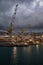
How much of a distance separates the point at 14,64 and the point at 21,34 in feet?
366

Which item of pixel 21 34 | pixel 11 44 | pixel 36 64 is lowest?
pixel 36 64

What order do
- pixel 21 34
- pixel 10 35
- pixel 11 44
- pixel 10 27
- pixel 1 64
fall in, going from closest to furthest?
pixel 1 64, pixel 11 44, pixel 10 27, pixel 10 35, pixel 21 34

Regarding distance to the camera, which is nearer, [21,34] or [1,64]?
[1,64]

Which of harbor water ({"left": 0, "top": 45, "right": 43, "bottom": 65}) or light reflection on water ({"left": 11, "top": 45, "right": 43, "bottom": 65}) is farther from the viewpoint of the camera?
light reflection on water ({"left": 11, "top": 45, "right": 43, "bottom": 65})

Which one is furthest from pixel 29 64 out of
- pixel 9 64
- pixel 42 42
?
pixel 42 42

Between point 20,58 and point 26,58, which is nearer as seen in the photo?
point 20,58

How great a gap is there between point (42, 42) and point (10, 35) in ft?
128

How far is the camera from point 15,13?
107 m

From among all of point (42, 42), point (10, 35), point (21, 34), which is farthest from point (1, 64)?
point (42, 42)

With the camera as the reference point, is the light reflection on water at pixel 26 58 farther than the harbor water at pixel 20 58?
Yes

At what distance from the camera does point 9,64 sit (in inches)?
1267

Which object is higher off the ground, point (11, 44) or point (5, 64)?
point (11, 44)

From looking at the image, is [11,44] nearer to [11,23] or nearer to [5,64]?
[11,23]

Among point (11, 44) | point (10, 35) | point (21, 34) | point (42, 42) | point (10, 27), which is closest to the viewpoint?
point (11, 44)
